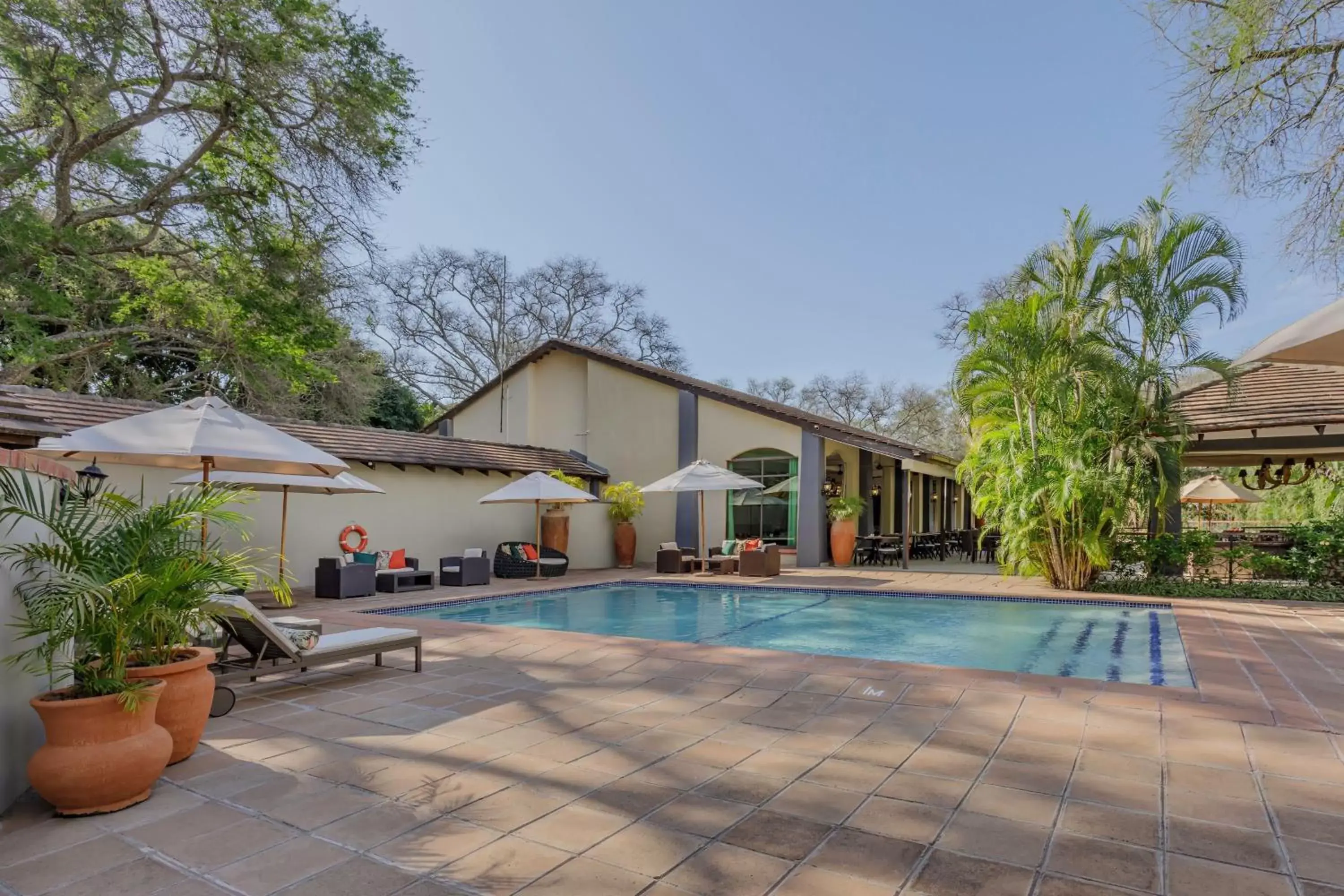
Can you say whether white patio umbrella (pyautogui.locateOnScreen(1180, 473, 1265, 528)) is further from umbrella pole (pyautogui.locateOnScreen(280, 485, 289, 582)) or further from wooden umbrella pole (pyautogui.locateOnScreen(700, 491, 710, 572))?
umbrella pole (pyautogui.locateOnScreen(280, 485, 289, 582))

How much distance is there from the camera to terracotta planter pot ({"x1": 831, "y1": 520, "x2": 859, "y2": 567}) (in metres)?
15.9

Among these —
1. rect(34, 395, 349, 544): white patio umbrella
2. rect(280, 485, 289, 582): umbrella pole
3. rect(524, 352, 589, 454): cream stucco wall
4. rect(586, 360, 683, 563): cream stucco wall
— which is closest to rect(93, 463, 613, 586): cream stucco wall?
rect(280, 485, 289, 582): umbrella pole

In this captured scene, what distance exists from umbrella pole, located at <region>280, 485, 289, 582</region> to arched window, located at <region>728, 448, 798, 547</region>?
900 cm

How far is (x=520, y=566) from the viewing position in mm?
14625

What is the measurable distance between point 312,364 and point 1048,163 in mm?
16633

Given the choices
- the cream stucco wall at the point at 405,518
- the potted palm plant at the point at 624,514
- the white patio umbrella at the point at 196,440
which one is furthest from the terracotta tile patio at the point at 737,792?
the potted palm plant at the point at 624,514

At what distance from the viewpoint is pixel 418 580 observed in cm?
1245

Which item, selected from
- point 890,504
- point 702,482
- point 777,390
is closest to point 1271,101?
point 702,482

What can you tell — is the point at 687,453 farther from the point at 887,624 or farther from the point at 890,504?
the point at 887,624

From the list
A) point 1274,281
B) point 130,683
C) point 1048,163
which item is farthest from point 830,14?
point 130,683

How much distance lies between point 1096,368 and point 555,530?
10448 mm

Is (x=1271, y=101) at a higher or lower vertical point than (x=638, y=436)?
higher

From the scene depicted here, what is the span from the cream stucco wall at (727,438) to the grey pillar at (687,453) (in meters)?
0.13

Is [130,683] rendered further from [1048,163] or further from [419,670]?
[1048,163]
